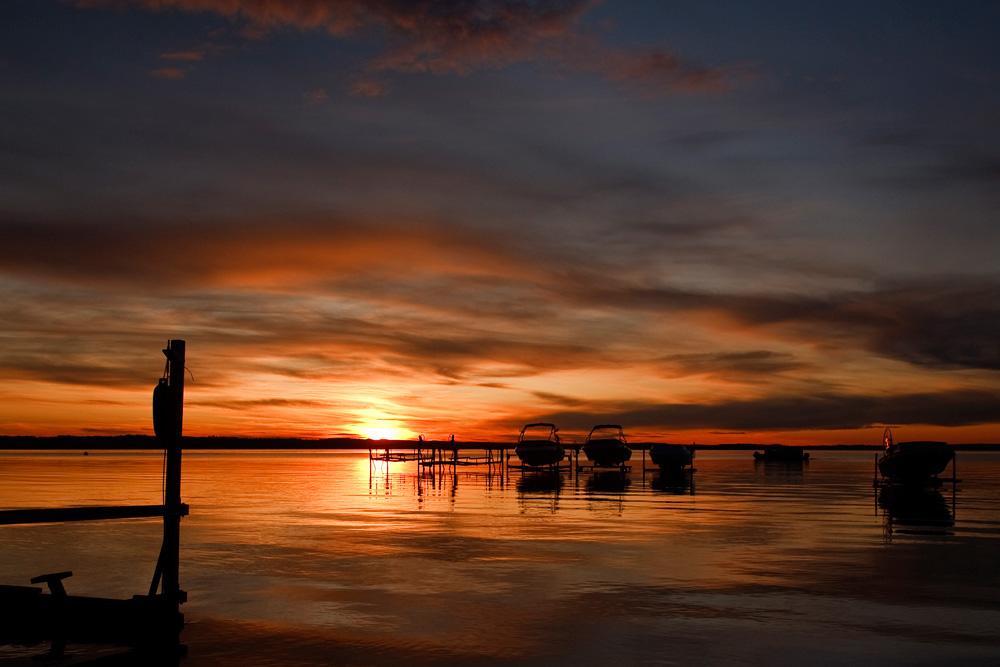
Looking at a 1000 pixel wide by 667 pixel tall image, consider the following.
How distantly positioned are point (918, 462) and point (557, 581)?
39721mm

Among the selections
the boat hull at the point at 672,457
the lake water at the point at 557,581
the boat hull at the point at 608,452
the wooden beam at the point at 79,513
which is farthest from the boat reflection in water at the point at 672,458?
the wooden beam at the point at 79,513

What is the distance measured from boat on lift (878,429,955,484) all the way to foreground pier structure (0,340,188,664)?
4339cm

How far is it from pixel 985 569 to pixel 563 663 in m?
10.8

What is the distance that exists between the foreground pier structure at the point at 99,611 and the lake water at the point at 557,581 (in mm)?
470

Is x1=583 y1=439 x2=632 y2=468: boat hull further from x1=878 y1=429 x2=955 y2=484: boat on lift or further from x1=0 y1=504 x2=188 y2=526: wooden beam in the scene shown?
x1=0 y1=504 x2=188 y2=526: wooden beam

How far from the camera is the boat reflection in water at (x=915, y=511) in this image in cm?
2367

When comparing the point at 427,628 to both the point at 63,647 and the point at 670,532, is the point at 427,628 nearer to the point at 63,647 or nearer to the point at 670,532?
the point at 63,647

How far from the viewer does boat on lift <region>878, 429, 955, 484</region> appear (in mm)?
47656

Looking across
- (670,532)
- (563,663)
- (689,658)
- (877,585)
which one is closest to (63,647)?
(563,663)

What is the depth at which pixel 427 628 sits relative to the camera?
469 inches

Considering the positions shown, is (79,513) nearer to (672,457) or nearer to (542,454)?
(542,454)

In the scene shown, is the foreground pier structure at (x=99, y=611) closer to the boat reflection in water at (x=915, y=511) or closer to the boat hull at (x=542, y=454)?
the boat reflection in water at (x=915, y=511)

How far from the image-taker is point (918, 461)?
157ft

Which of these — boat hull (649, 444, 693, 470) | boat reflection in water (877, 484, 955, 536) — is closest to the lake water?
boat reflection in water (877, 484, 955, 536)
